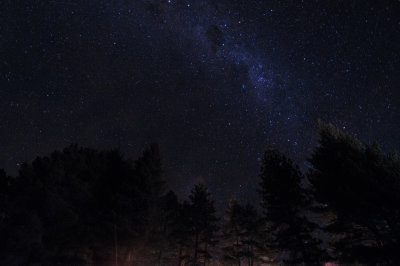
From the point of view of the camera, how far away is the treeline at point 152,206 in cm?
1409

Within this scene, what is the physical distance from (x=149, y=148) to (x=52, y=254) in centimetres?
1238

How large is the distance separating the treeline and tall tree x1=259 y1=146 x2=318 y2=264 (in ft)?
0.25

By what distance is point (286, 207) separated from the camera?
18406mm

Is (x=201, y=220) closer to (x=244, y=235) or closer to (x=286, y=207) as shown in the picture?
(x=244, y=235)

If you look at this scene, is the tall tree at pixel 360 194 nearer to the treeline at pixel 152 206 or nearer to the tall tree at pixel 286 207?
the treeline at pixel 152 206

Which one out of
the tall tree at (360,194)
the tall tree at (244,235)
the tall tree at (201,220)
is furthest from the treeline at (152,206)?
the tall tree at (244,235)

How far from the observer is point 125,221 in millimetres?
19922

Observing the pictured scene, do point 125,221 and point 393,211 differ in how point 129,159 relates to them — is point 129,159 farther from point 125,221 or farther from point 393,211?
point 393,211

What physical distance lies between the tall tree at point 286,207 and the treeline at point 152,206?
8cm

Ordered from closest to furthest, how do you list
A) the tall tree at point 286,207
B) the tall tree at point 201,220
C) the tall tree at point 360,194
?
the tall tree at point 360,194
the tall tree at point 286,207
the tall tree at point 201,220

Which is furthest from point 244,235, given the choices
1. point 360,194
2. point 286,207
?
point 360,194

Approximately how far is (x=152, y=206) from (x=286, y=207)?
12.3 metres

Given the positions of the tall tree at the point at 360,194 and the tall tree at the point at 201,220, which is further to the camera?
the tall tree at the point at 201,220

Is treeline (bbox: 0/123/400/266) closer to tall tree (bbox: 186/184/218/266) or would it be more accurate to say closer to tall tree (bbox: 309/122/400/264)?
tall tree (bbox: 309/122/400/264)
